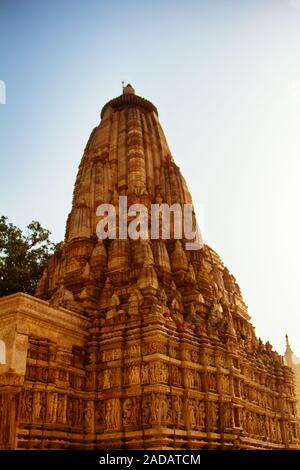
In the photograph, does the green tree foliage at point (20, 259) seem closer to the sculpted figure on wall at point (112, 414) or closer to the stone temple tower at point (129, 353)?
the stone temple tower at point (129, 353)

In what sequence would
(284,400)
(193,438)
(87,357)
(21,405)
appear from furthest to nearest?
(284,400), (87,357), (193,438), (21,405)

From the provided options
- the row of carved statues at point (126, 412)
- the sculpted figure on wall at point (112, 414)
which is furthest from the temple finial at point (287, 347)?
the sculpted figure on wall at point (112, 414)

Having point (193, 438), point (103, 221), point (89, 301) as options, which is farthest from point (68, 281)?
point (193, 438)

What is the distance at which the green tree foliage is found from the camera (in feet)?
83.2

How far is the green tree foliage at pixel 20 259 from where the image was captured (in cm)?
2536

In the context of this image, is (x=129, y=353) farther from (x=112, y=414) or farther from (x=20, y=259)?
(x=20, y=259)

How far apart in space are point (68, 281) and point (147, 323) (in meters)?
5.50

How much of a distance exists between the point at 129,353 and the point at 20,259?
40.2 feet

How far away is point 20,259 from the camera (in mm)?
26734

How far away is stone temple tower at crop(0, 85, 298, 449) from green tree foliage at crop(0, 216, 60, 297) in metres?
3.17

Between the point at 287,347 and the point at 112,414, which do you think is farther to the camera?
the point at 287,347

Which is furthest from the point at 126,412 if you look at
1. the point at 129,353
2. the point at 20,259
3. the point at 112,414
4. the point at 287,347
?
the point at 287,347
